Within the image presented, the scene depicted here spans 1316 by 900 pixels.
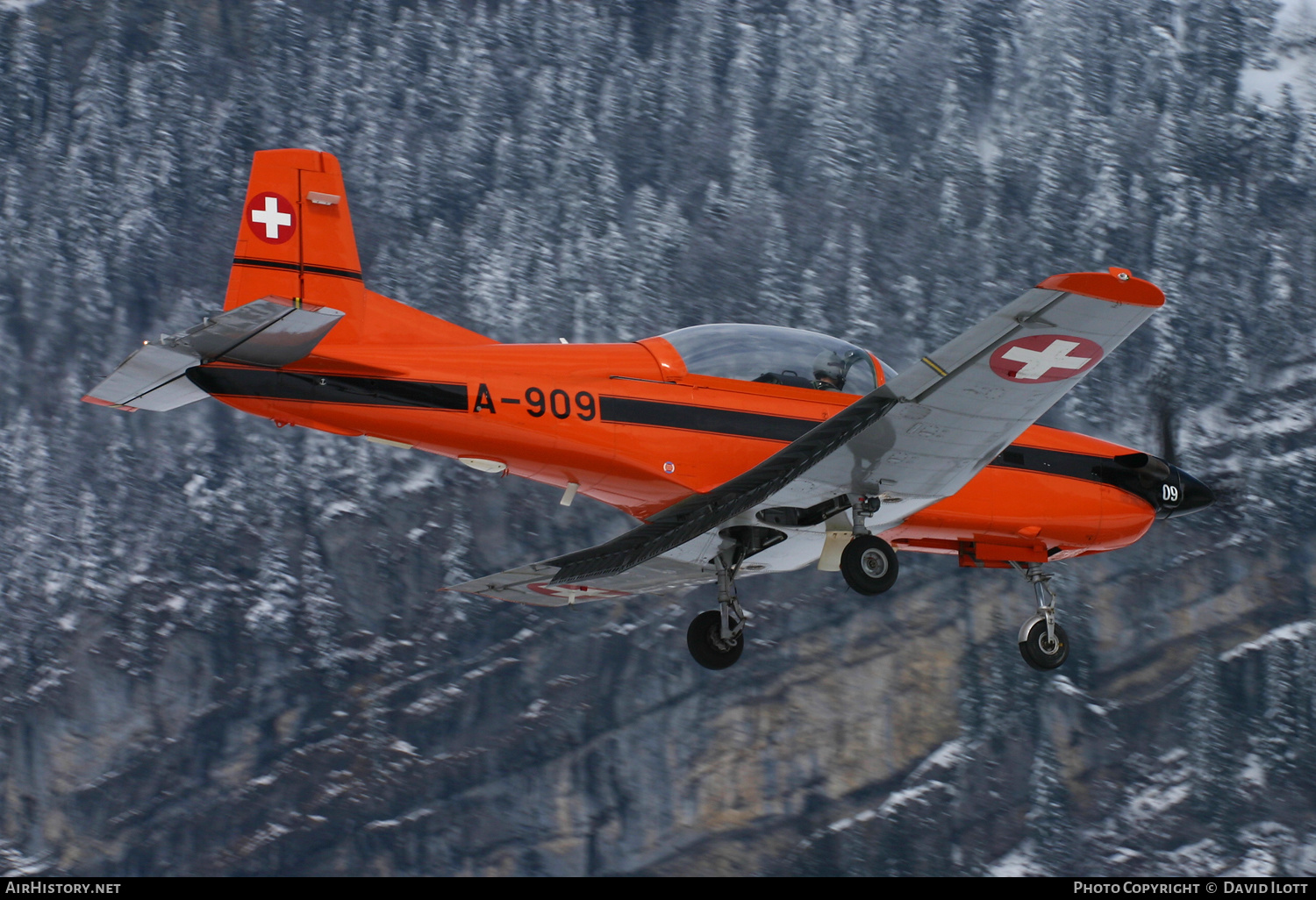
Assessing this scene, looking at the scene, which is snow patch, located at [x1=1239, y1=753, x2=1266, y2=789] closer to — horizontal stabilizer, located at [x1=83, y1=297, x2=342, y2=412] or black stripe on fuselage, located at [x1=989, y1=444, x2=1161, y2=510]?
black stripe on fuselage, located at [x1=989, y1=444, x2=1161, y2=510]

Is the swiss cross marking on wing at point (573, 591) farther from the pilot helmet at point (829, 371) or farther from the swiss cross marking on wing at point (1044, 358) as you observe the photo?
the swiss cross marking on wing at point (1044, 358)

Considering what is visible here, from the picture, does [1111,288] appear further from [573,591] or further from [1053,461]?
[573,591]

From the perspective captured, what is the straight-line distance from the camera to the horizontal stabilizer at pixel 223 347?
10.2 metres

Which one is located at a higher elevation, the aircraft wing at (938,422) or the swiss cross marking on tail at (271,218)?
the swiss cross marking on tail at (271,218)

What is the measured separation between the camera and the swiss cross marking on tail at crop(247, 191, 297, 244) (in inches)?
432

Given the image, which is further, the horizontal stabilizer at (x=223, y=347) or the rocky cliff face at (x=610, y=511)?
the rocky cliff face at (x=610, y=511)

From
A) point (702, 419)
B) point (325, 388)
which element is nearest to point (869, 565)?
point (702, 419)

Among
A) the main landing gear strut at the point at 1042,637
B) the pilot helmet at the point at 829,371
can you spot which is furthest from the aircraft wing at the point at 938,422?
the main landing gear strut at the point at 1042,637

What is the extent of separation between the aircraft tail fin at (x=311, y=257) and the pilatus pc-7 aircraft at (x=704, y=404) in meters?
0.02

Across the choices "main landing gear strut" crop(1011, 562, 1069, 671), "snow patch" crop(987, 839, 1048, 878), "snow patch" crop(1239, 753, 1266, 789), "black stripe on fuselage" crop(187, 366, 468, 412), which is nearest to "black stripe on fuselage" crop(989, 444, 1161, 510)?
"main landing gear strut" crop(1011, 562, 1069, 671)

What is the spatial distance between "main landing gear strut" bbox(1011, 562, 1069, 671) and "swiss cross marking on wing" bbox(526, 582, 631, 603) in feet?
14.7

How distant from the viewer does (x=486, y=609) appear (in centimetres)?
4803

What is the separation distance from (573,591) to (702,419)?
4.26 metres

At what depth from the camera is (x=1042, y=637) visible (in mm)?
13430
